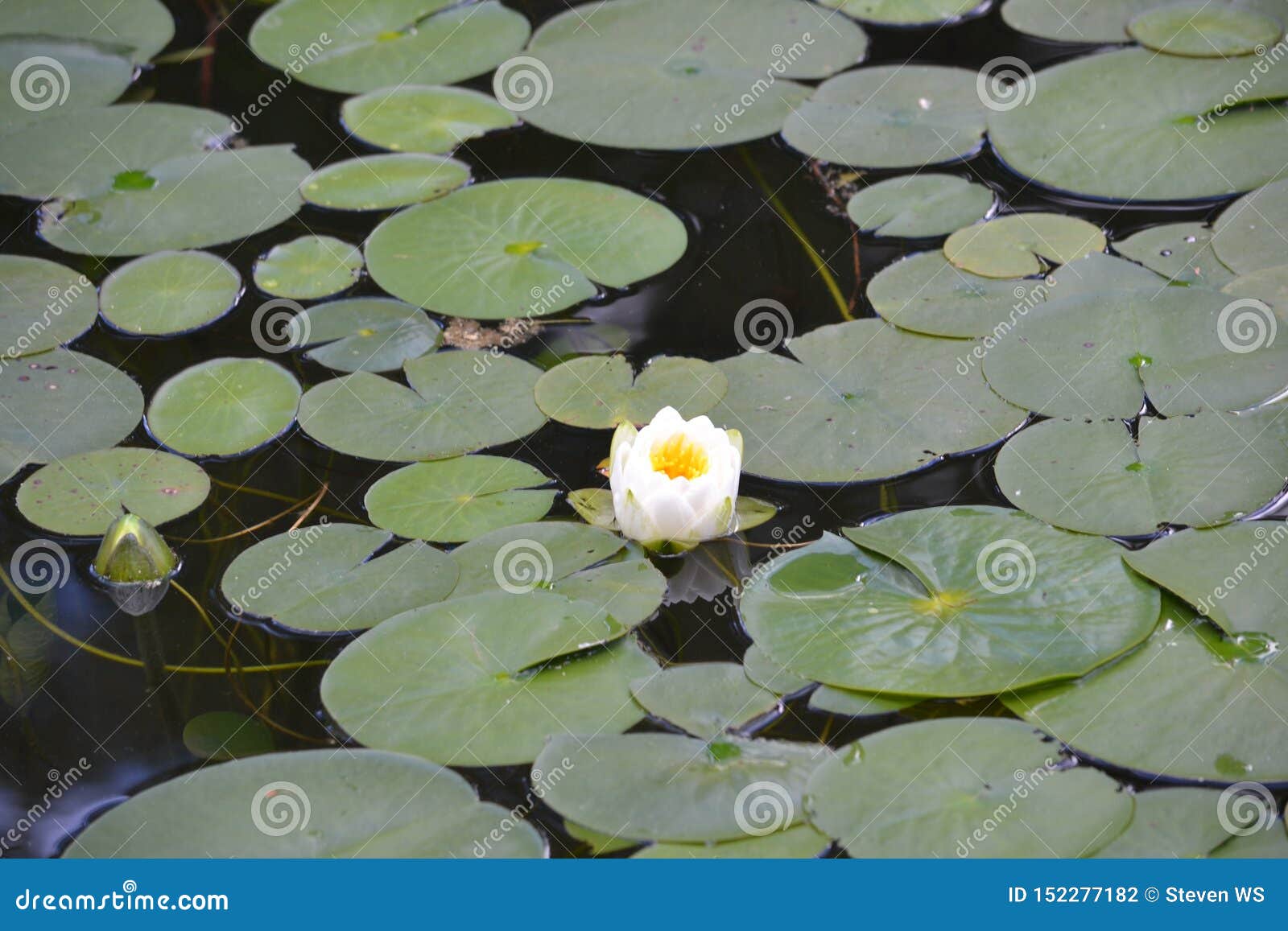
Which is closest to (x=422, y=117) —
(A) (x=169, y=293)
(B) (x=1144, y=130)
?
(A) (x=169, y=293)

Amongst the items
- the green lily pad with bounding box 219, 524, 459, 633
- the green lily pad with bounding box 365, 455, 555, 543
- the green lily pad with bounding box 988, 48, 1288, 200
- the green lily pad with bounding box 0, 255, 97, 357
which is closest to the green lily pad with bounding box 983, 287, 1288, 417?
the green lily pad with bounding box 988, 48, 1288, 200

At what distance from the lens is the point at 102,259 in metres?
3.16

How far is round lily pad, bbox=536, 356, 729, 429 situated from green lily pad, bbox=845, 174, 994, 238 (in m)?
0.76

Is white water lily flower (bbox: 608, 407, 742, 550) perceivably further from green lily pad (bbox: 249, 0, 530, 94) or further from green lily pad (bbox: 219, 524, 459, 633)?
green lily pad (bbox: 249, 0, 530, 94)

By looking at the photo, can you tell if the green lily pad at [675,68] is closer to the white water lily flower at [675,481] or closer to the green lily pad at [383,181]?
the green lily pad at [383,181]

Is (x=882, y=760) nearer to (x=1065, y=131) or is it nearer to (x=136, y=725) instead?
(x=136, y=725)

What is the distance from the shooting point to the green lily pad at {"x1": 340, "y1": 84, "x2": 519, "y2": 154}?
351cm

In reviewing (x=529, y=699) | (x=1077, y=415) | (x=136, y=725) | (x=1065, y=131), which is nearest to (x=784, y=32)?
(x=1065, y=131)

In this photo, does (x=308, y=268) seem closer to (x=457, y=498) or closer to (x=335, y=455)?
(x=335, y=455)

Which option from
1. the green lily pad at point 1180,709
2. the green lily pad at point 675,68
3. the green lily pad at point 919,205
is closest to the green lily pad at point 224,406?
the green lily pad at point 675,68

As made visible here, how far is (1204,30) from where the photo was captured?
3.68 metres

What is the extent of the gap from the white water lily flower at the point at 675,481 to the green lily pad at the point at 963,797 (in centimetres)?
55

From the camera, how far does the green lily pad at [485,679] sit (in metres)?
2.03

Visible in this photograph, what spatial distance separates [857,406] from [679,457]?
487mm
